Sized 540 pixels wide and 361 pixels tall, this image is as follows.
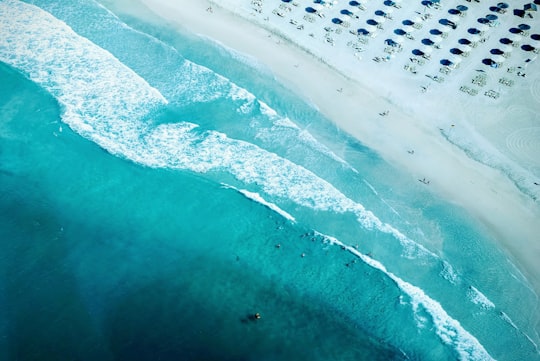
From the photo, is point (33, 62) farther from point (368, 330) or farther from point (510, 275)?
point (510, 275)

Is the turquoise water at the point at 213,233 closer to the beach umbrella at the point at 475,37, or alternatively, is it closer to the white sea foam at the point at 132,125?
the white sea foam at the point at 132,125

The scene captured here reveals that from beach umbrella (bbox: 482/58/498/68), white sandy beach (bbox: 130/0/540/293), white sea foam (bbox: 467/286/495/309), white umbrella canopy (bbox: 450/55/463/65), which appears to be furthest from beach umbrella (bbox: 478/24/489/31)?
white sea foam (bbox: 467/286/495/309)

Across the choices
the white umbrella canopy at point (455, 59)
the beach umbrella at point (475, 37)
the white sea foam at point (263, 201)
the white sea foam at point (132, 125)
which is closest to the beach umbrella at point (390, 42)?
the white umbrella canopy at point (455, 59)

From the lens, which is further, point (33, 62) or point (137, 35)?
point (137, 35)

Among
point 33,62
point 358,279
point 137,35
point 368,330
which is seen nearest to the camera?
point 368,330

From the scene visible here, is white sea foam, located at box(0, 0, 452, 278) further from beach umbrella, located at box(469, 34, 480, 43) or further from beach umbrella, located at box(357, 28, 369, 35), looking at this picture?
beach umbrella, located at box(469, 34, 480, 43)

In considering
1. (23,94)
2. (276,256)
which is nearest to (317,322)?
(276,256)
